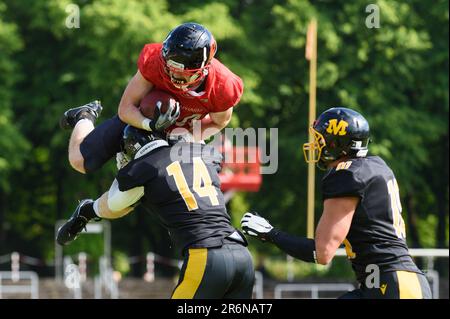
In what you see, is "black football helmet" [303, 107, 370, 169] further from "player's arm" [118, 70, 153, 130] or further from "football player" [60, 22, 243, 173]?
"player's arm" [118, 70, 153, 130]

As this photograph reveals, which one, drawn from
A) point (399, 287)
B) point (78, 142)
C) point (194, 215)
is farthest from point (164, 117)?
point (399, 287)

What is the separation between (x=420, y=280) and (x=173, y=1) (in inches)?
799

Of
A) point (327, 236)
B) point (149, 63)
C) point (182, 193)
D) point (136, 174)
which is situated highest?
point (149, 63)

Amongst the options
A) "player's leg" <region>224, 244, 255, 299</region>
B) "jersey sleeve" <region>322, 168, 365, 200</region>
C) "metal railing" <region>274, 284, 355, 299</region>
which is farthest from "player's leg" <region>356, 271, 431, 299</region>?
"metal railing" <region>274, 284, 355, 299</region>

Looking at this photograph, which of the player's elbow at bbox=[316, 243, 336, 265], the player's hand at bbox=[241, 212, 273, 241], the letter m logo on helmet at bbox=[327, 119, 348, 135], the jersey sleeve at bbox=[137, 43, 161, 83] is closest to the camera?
the player's elbow at bbox=[316, 243, 336, 265]

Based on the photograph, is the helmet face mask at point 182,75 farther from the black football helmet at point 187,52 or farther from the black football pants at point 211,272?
the black football pants at point 211,272

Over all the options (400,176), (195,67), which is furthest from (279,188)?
(195,67)

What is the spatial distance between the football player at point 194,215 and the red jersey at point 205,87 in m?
0.58

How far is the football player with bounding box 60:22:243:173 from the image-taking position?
22.4 ft

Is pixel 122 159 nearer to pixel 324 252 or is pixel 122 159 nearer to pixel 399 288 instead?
pixel 324 252

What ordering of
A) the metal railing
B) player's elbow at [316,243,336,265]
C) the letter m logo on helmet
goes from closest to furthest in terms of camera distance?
player's elbow at [316,243,336,265] < the letter m logo on helmet < the metal railing

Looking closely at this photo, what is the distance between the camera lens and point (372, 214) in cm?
644

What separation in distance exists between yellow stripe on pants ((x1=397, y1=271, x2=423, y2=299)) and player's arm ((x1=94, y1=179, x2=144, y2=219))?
73.4 inches

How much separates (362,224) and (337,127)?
69cm
